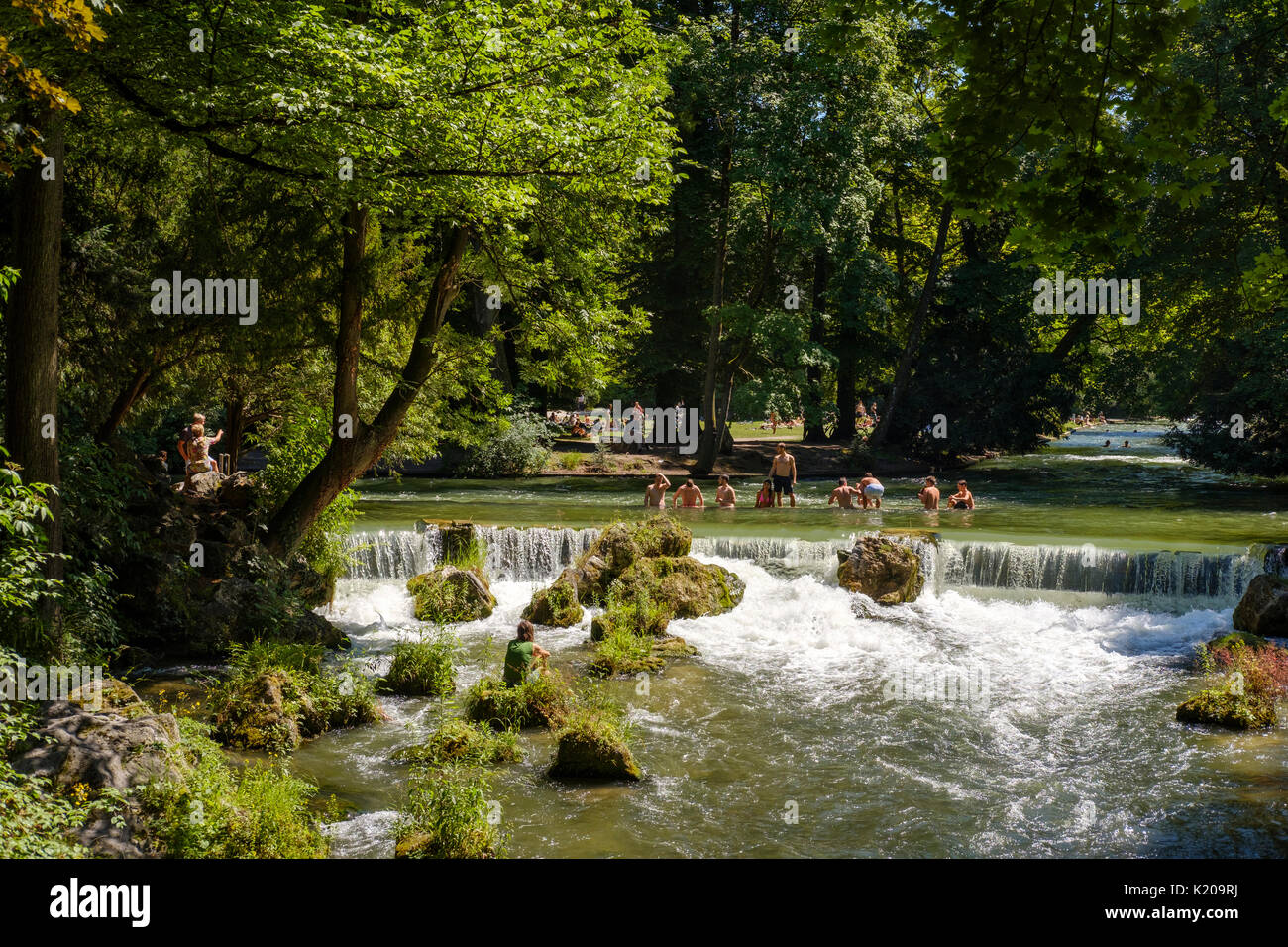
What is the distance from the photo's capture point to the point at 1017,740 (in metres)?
10.7

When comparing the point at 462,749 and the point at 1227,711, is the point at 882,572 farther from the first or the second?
the point at 462,749

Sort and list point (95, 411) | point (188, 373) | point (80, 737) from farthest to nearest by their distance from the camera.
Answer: point (188, 373) < point (95, 411) < point (80, 737)

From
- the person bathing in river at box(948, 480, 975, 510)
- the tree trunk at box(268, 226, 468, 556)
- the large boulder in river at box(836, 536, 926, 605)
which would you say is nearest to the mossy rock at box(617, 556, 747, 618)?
the large boulder in river at box(836, 536, 926, 605)

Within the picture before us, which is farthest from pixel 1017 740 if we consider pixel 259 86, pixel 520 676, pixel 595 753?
pixel 259 86

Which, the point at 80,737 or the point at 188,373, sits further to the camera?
the point at 188,373

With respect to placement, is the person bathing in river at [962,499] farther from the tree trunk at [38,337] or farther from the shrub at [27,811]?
the shrub at [27,811]

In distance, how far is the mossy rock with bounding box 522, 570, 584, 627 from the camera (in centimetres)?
1584

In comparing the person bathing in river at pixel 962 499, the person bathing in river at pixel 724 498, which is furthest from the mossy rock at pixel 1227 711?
the person bathing in river at pixel 724 498

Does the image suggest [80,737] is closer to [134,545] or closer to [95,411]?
[134,545]

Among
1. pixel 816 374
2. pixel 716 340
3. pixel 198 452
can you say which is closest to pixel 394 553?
pixel 198 452

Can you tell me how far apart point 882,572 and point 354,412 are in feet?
30.3

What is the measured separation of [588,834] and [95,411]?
11421mm

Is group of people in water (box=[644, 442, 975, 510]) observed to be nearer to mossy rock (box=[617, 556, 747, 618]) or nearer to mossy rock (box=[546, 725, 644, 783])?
mossy rock (box=[617, 556, 747, 618])

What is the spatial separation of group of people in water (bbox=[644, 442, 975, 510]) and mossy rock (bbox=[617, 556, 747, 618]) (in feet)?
23.1
